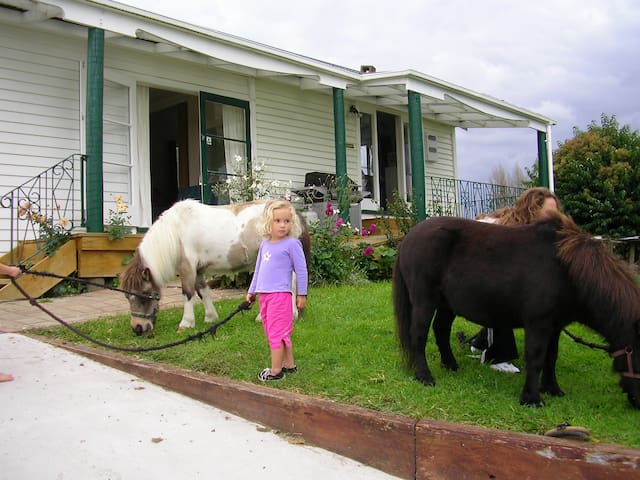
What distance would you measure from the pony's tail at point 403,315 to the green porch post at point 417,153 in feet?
24.8

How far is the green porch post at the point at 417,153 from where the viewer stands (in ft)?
37.8

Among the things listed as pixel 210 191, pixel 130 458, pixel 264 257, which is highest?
pixel 210 191

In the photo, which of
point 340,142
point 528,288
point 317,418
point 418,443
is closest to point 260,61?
point 340,142

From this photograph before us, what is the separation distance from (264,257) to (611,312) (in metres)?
2.26

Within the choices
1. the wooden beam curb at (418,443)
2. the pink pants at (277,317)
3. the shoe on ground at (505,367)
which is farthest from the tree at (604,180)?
the wooden beam curb at (418,443)

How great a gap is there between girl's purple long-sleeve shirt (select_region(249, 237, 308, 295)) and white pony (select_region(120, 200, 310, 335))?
5.67 ft

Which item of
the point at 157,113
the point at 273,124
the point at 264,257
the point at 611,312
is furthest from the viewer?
the point at 157,113

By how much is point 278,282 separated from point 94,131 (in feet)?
17.6

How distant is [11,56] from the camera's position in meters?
8.37

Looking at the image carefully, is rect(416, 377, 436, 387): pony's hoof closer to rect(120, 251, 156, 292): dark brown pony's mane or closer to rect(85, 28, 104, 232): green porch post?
rect(120, 251, 156, 292): dark brown pony's mane

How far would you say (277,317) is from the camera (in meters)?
3.86

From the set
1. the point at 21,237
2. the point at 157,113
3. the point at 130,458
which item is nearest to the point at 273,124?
the point at 157,113

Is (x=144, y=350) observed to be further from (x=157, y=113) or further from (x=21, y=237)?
(x=157, y=113)

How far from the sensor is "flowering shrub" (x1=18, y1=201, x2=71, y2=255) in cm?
770
